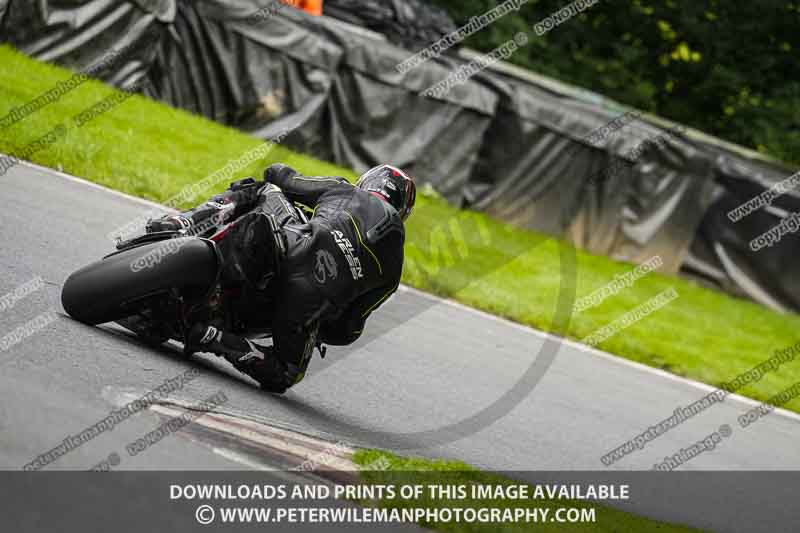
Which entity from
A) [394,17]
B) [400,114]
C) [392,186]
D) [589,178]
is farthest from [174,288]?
[394,17]

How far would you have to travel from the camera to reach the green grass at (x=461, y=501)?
16.6 ft

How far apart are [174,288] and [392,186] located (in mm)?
1329

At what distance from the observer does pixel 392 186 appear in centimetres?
621

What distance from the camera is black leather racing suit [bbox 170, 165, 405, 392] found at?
593cm

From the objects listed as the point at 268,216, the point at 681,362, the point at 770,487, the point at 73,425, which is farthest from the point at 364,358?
the point at 681,362

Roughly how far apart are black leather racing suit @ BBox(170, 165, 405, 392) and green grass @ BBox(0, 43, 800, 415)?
467 cm

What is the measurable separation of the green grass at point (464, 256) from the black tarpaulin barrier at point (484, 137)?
505 millimetres

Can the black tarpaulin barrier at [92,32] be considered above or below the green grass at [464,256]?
above

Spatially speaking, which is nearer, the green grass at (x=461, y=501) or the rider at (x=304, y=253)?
the green grass at (x=461, y=501)

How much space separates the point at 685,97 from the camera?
25812 millimetres

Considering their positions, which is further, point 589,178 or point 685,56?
point 685,56

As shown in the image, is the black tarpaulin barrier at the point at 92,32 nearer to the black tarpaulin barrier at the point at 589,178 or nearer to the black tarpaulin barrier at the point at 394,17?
the black tarpaulin barrier at the point at 394,17

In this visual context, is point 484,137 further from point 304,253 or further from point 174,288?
point 174,288

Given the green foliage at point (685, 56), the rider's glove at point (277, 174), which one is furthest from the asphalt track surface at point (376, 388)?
the green foliage at point (685, 56)
